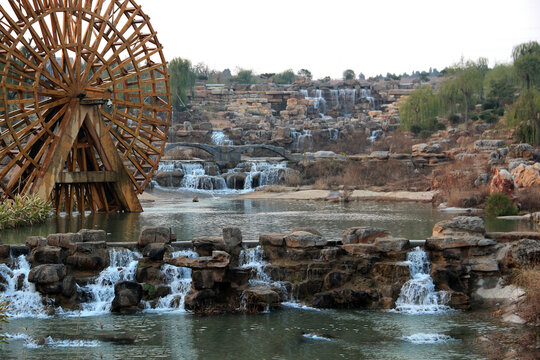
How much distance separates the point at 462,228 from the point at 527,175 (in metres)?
15.9

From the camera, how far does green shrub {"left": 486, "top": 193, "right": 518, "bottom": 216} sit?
2877 centimetres

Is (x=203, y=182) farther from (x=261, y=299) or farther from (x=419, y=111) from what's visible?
(x=261, y=299)

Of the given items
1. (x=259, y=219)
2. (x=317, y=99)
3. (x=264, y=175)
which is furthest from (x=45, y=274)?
(x=317, y=99)

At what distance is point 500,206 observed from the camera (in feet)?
94.8

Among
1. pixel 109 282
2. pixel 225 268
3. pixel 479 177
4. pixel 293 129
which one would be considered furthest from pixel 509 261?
pixel 293 129

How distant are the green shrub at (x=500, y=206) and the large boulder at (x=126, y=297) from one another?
16.3 meters

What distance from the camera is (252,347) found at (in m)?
14.1

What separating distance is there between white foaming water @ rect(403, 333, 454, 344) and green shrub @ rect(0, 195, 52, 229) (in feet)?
47.0

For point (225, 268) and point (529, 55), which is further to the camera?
point (529, 55)

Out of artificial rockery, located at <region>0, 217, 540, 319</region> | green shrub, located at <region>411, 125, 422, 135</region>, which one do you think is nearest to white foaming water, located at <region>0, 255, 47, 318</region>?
artificial rockery, located at <region>0, 217, 540, 319</region>

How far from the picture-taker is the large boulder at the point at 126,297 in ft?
55.0

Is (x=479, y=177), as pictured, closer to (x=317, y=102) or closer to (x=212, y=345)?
(x=212, y=345)

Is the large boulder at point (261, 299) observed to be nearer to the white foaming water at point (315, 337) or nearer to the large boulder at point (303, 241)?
the large boulder at point (303, 241)

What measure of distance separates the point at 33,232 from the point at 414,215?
1441 cm
